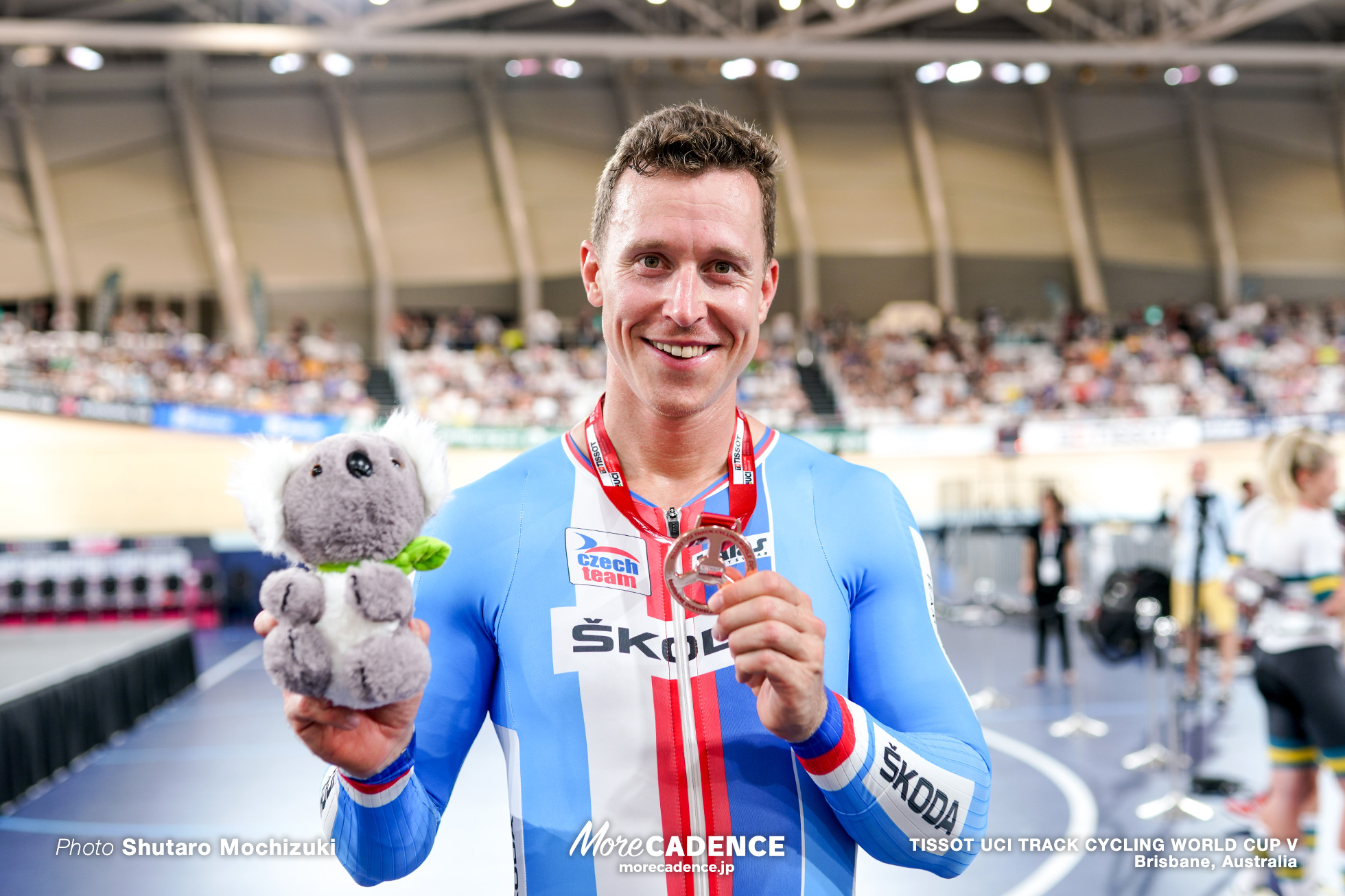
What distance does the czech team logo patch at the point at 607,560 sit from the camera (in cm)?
163

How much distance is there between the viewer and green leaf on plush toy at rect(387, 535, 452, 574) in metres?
1.22

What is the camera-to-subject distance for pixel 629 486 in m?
1.73

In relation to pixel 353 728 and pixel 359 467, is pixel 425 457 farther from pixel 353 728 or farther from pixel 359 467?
pixel 353 728

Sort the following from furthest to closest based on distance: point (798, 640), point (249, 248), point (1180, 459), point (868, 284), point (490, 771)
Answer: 1. point (868, 284)
2. point (249, 248)
3. point (1180, 459)
4. point (490, 771)
5. point (798, 640)

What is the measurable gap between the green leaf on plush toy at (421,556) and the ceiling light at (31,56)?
23.0 meters

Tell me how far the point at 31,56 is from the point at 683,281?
24.2 metres

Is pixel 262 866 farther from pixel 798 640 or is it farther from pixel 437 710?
pixel 798 640

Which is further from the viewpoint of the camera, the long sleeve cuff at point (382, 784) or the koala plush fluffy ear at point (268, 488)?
the long sleeve cuff at point (382, 784)

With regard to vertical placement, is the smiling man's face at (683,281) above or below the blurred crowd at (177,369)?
below

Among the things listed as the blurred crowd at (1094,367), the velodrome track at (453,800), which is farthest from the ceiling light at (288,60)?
the blurred crowd at (1094,367)

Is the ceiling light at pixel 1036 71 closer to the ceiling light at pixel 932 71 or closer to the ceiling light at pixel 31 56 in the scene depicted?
the ceiling light at pixel 932 71

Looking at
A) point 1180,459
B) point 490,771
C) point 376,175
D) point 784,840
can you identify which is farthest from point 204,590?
point 1180,459

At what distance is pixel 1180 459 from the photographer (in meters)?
18.7

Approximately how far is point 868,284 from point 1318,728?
22400mm
